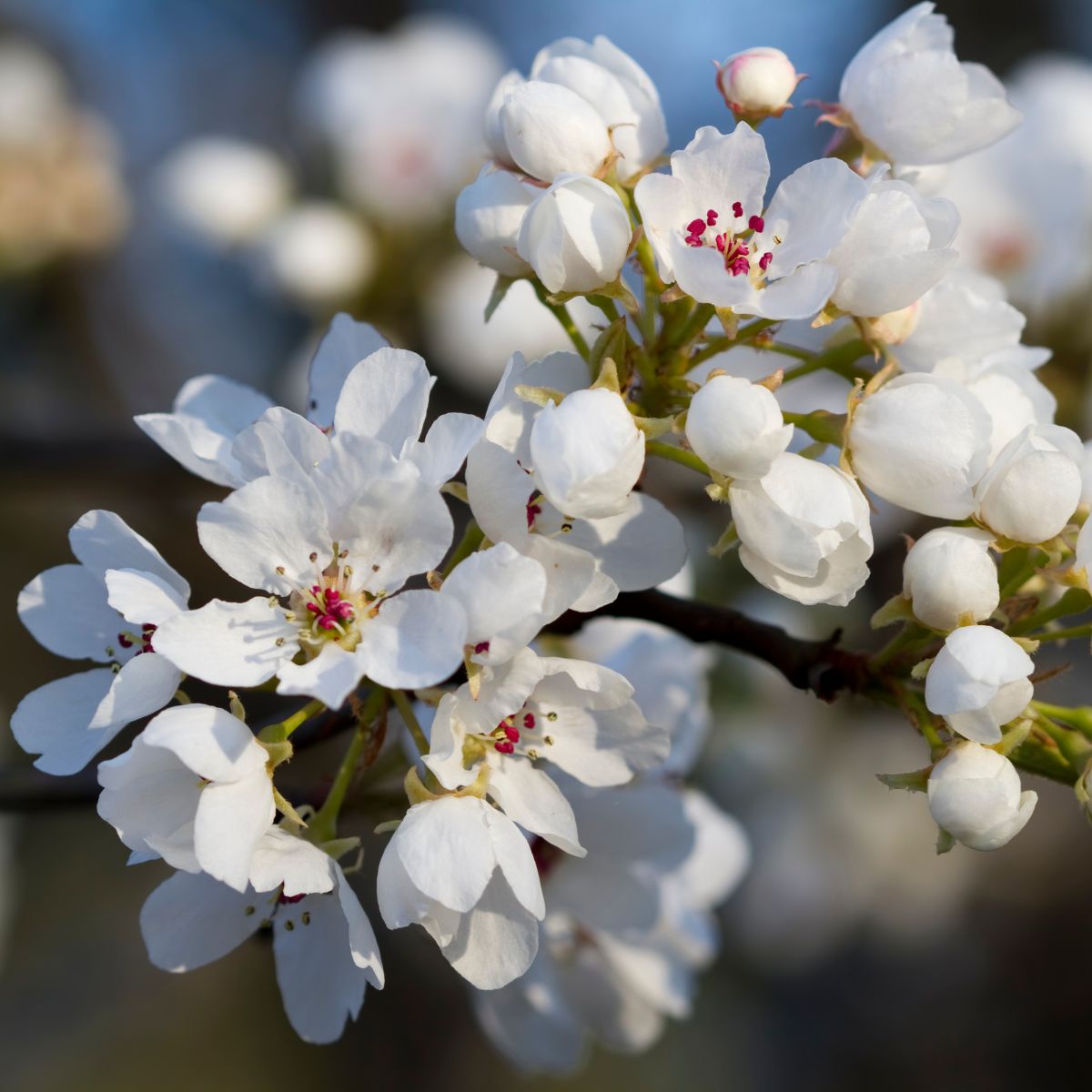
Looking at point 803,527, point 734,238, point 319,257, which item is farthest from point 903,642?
point 319,257

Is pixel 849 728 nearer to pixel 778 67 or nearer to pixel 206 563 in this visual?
pixel 206 563

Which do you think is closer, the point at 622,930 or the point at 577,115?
the point at 577,115

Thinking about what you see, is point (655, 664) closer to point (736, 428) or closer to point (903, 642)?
point (903, 642)

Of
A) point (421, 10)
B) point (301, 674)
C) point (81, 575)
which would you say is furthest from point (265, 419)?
point (421, 10)

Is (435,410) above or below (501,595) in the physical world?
below

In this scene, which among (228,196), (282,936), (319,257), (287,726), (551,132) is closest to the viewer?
(287,726)

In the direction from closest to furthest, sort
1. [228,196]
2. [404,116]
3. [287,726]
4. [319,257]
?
[287,726] < [319,257] < [228,196] < [404,116]
